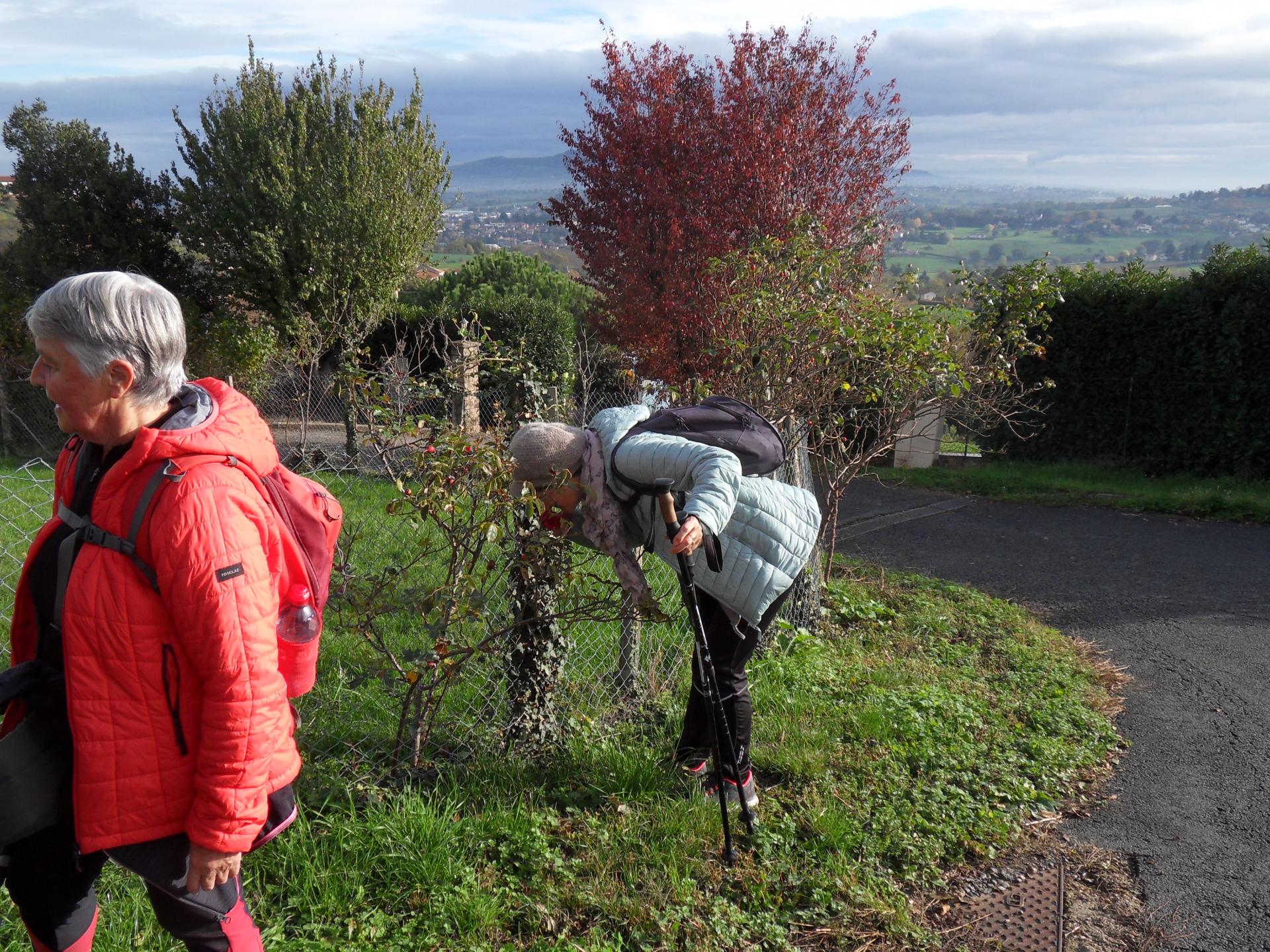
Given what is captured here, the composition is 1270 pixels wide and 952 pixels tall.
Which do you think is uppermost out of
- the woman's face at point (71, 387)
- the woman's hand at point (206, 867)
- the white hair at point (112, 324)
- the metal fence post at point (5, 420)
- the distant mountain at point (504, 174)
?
the distant mountain at point (504, 174)

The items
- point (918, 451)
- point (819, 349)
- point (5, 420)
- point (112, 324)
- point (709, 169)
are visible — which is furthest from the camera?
point (918, 451)

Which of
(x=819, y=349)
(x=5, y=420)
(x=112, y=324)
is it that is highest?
(x=112, y=324)

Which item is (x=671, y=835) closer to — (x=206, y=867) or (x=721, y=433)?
(x=721, y=433)

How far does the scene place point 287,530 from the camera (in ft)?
6.22

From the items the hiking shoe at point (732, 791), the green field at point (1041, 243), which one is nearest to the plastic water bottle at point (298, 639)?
the hiking shoe at point (732, 791)

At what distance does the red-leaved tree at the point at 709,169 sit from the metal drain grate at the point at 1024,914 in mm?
6236

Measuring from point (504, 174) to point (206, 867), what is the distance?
69092mm

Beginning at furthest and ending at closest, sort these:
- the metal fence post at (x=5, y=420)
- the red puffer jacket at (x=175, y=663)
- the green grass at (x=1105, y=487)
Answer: the metal fence post at (x=5, y=420) → the green grass at (x=1105, y=487) → the red puffer jacket at (x=175, y=663)

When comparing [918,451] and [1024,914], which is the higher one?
[1024,914]

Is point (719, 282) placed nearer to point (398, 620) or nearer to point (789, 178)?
point (398, 620)

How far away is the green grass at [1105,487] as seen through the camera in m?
9.43

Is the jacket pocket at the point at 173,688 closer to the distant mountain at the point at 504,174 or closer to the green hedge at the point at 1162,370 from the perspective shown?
the green hedge at the point at 1162,370

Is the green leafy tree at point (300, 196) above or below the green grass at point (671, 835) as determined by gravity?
above


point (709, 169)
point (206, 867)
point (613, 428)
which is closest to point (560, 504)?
point (613, 428)
